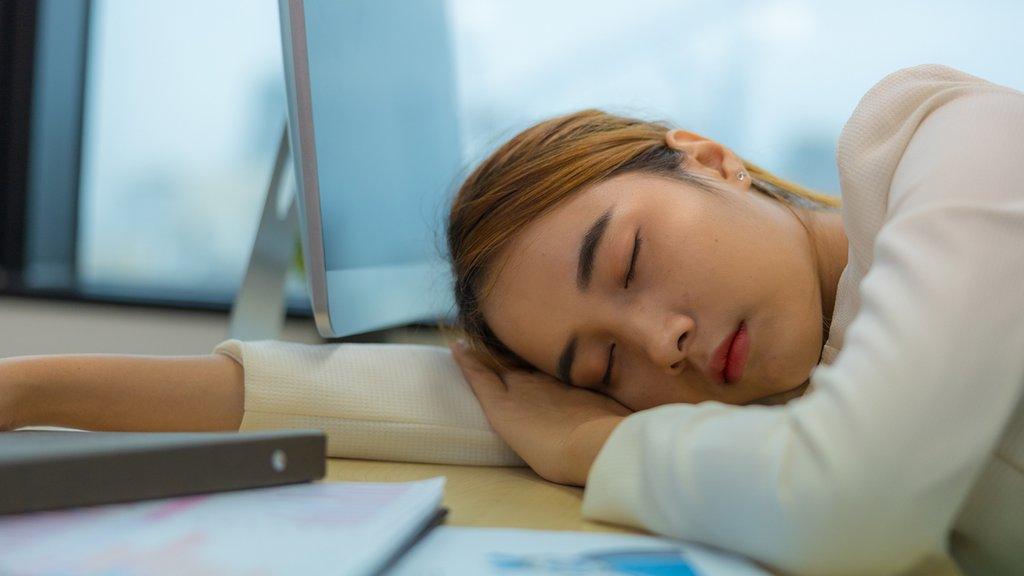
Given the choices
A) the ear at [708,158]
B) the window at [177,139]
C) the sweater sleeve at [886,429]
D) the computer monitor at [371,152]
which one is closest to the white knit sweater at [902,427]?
the sweater sleeve at [886,429]

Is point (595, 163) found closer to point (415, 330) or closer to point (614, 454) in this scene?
point (614, 454)

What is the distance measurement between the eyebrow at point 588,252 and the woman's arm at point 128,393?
332 millimetres

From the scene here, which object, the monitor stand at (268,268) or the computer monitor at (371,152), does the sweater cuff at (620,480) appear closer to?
the computer monitor at (371,152)

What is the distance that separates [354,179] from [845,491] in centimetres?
57

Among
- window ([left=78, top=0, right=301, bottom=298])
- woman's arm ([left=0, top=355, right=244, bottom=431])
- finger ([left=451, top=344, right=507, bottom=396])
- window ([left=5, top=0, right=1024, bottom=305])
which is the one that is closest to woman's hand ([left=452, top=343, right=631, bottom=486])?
finger ([left=451, top=344, right=507, bottom=396])

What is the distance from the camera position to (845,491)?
0.43 meters

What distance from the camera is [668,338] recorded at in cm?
70

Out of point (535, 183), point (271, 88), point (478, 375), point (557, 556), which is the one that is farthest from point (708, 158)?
point (271, 88)

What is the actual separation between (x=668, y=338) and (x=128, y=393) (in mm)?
476

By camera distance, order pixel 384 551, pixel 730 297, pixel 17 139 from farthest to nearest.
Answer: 1. pixel 17 139
2. pixel 730 297
3. pixel 384 551

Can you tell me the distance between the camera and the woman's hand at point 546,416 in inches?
26.7

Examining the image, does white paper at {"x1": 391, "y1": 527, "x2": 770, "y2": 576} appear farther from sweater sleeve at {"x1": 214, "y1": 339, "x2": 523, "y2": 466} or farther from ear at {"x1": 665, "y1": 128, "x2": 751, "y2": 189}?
ear at {"x1": 665, "y1": 128, "x2": 751, "y2": 189}

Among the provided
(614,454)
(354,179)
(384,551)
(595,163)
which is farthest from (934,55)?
(384,551)

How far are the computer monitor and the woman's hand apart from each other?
0.14 m
